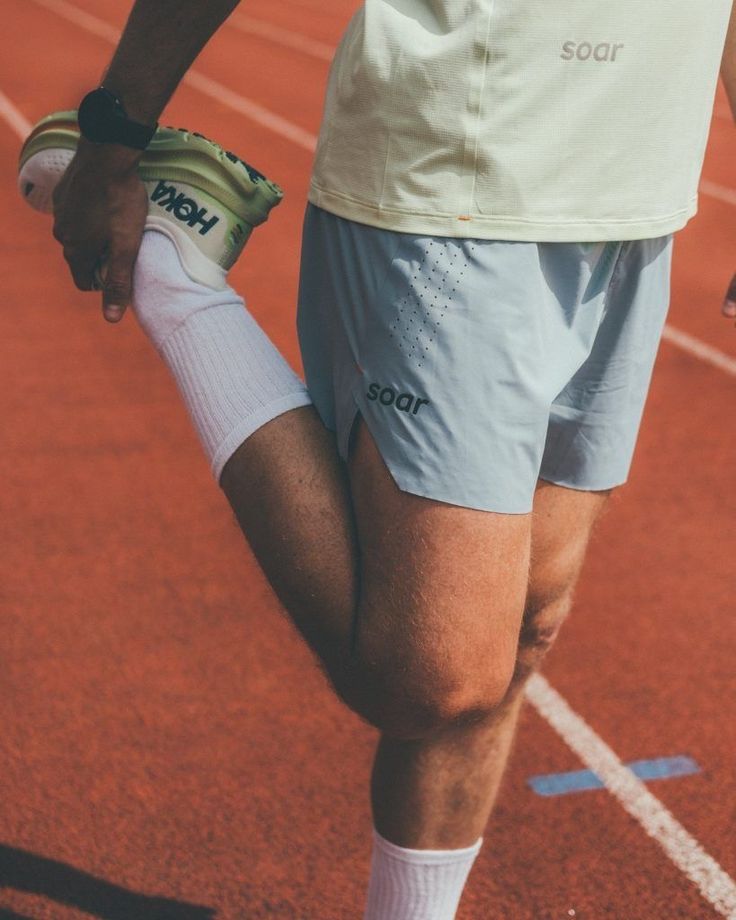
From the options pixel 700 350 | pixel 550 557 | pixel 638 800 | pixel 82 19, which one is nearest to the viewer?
pixel 550 557

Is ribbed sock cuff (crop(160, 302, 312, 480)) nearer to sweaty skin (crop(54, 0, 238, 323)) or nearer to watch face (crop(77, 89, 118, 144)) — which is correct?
sweaty skin (crop(54, 0, 238, 323))

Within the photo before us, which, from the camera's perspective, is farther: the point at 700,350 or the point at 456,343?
the point at 700,350

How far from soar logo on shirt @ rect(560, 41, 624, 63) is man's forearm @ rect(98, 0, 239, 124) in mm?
422

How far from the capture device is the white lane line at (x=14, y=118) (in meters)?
9.36

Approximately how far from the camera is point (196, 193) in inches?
65.0

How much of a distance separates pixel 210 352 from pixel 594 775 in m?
1.47

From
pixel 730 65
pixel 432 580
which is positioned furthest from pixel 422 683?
pixel 730 65

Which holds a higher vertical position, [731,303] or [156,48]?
[156,48]

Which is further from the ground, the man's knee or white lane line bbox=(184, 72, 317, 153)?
the man's knee

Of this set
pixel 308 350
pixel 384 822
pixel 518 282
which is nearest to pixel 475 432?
pixel 518 282

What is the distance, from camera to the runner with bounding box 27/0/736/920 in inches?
54.9

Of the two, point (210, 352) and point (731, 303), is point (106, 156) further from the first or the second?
point (731, 303)

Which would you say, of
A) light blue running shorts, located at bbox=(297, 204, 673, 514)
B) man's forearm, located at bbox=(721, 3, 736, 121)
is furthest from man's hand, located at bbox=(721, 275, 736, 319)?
light blue running shorts, located at bbox=(297, 204, 673, 514)

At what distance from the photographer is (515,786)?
2.58m
